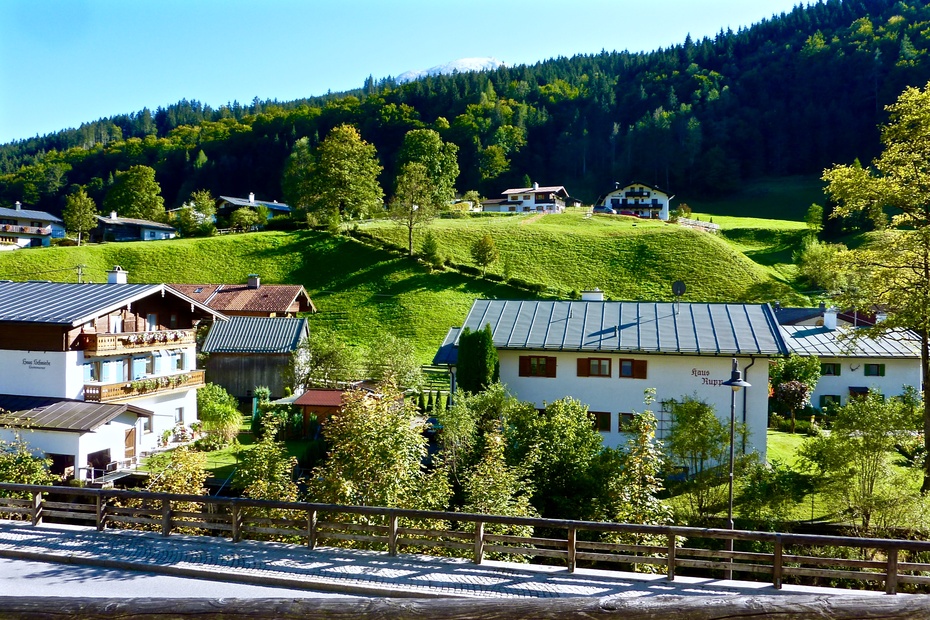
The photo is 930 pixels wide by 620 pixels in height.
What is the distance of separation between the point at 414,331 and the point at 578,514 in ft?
123

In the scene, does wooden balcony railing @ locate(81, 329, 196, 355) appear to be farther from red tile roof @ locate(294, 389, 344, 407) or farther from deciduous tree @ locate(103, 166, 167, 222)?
deciduous tree @ locate(103, 166, 167, 222)

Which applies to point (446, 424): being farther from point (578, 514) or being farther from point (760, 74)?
point (760, 74)

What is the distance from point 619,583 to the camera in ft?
35.8

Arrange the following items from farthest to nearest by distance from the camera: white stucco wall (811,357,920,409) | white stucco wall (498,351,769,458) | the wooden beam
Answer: white stucco wall (811,357,920,409), white stucco wall (498,351,769,458), the wooden beam

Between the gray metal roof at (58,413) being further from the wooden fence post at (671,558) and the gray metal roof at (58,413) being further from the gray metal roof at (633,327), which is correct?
the wooden fence post at (671,558)

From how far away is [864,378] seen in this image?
124ft

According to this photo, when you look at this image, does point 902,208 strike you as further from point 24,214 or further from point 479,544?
point 24,214

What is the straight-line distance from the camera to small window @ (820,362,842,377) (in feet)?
125

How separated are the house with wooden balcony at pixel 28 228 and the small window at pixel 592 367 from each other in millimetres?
87293

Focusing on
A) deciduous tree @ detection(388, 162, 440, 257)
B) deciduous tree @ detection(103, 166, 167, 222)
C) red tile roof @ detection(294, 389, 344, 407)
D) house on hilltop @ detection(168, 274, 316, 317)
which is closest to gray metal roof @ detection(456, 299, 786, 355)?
red tile roof @ detection(294, 389, 344, 407)

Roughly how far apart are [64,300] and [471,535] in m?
24.8

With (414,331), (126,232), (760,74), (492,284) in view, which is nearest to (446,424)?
(414,331)

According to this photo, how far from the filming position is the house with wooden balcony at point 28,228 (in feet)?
305

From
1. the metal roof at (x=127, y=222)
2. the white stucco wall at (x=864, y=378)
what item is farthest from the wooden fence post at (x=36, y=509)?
the metal roof at (x=127, y=222)
